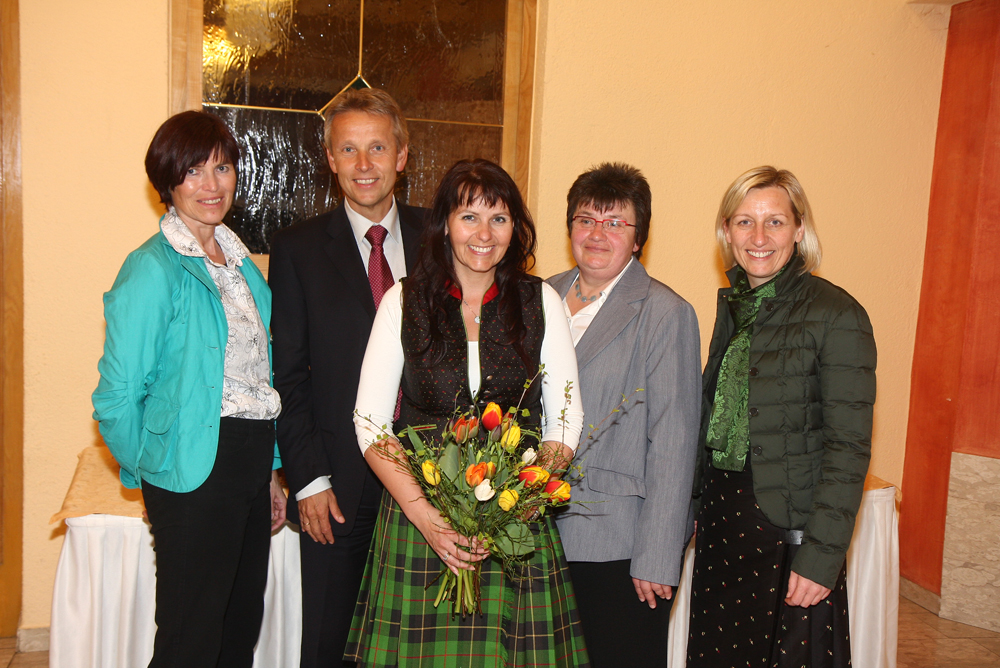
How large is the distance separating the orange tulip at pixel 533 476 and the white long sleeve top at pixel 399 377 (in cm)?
26

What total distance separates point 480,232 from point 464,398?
432 millimetres

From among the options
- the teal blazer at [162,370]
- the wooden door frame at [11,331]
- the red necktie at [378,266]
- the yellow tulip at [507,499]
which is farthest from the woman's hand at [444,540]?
the wooden door frame at [11,331]

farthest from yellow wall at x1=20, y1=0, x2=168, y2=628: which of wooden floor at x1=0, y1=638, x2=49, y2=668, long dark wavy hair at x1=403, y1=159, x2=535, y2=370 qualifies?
long dark wavy hair at x1=403, y1=159, x2=535, y2=370

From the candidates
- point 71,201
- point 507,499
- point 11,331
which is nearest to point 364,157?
point 507,499

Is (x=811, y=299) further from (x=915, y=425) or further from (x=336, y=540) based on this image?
(x=915, y=425)

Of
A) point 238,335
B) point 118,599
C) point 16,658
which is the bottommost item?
point 16,658

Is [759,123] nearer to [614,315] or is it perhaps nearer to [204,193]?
[614,315]

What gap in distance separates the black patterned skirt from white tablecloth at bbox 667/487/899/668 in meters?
0.68

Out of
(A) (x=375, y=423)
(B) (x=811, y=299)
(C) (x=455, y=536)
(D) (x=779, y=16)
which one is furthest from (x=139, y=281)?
(D) (x=779, y=16)

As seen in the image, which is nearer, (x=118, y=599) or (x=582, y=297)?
(x=582, y=297)

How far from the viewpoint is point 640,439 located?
196 centimetres

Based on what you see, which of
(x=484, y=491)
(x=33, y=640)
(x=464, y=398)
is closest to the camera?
(x=484, y=491)

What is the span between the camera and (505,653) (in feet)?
5.67

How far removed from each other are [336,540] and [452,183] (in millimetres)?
1113
